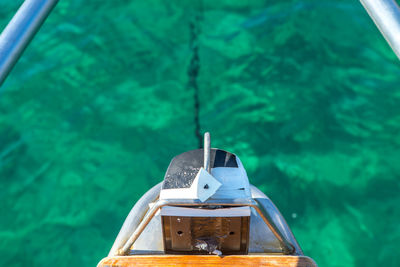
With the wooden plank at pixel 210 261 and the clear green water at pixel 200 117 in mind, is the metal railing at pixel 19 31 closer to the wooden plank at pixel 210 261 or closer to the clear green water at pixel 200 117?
the wooden plank at pixel 210 261

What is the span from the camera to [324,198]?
3674 millimetres

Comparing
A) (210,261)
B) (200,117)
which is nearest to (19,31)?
(210,261)

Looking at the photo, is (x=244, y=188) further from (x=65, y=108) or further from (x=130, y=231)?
(x=65, y=108)

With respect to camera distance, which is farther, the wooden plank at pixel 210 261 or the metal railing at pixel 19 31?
the wooden plank at pixel 210 261

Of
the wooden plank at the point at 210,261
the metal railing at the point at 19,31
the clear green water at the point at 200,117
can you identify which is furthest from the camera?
the clear green water at the point at 200,117

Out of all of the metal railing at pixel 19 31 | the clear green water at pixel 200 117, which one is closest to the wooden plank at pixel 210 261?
the metal railing at pixel 19 31

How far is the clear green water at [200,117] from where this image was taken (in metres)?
3.57

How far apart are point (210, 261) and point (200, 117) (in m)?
2.47

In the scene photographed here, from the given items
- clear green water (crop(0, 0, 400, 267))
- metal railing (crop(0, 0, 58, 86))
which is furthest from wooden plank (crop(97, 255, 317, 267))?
clear green water (crop(0, 0, 400, 267))

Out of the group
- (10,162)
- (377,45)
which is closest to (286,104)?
(377,45)

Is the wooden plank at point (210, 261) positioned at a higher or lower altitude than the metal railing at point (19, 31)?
lower

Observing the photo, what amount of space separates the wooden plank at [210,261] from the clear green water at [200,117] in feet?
5.63

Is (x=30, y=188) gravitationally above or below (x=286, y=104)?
below

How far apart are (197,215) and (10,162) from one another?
2843mm
